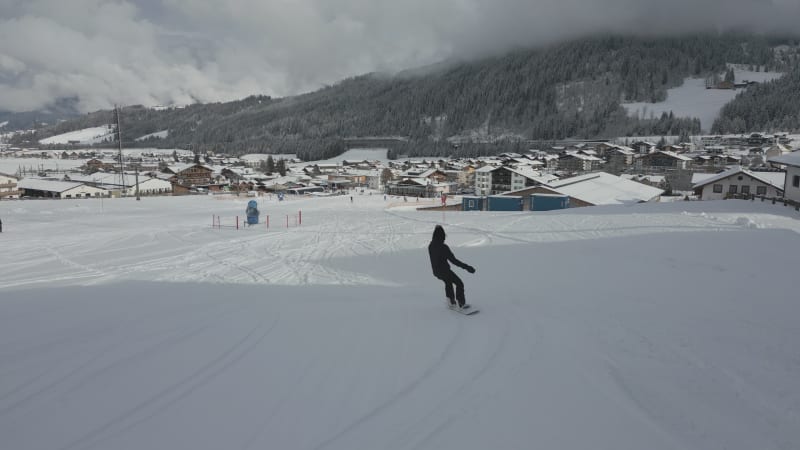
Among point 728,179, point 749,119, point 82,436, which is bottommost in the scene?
point 82,436

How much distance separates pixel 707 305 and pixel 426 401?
474 cm

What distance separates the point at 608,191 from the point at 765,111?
12709 centimetres

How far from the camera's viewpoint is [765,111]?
411 ft

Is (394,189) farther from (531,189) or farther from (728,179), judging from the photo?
(728,179)

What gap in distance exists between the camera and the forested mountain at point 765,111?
12069cm

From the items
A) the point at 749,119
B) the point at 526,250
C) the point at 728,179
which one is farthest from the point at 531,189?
the point at 749,119

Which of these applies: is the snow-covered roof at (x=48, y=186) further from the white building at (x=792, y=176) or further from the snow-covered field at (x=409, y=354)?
the white building at (x=792, y=176)

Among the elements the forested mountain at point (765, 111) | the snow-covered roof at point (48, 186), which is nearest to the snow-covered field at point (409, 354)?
the snow-covered roof at point (48, 186)

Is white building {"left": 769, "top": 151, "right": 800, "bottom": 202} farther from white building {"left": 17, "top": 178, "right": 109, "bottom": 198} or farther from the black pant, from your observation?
→ white building {"left": 17, "top": 178, "right": 109, "bottom": 198}

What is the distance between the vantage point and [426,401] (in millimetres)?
3652

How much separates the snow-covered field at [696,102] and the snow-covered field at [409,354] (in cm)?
→ 15549

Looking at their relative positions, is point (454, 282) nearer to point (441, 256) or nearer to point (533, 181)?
point (441, 256)

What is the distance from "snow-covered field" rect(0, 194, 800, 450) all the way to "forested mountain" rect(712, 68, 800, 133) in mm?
146029

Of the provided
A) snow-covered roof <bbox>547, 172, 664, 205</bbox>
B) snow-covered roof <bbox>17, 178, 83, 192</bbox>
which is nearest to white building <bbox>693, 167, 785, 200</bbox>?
snow-covered roof <bbox>547, 172, 664, 205</bbox>
